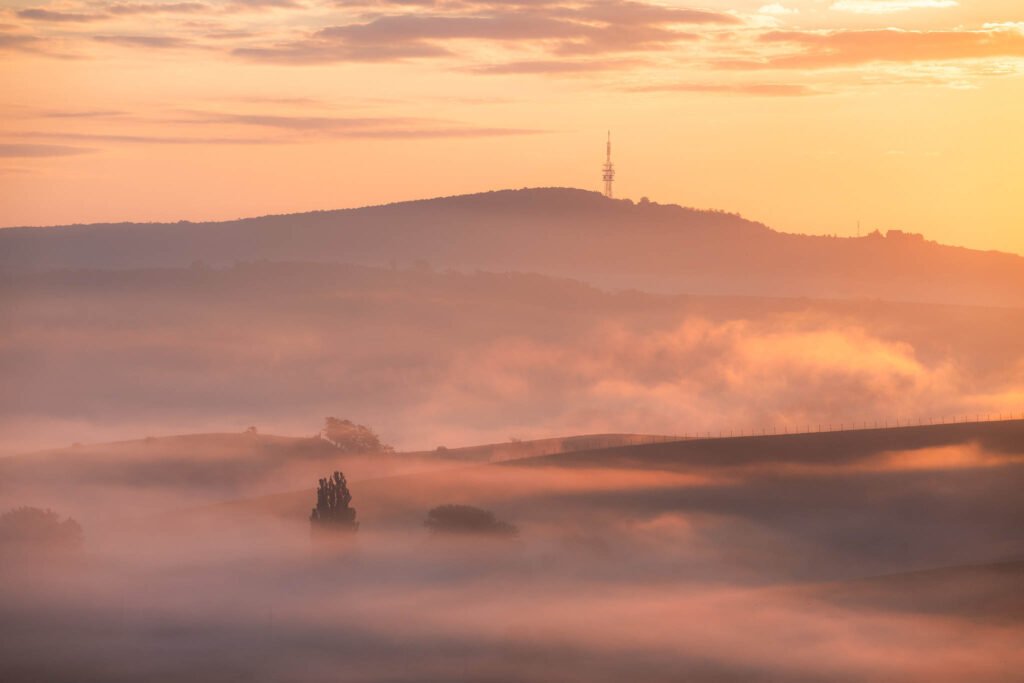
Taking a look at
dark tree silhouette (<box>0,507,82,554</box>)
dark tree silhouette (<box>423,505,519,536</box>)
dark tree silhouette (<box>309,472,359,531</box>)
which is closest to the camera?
dark tree silhouette (<box>0,507,82,554</box>)

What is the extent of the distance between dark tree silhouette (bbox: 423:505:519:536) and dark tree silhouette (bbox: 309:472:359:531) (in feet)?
29.9

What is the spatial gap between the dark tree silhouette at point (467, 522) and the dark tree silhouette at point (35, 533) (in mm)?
39018

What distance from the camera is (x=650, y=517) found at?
602ft

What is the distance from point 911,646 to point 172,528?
87773 millimetres

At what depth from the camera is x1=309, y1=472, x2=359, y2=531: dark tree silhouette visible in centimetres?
17362

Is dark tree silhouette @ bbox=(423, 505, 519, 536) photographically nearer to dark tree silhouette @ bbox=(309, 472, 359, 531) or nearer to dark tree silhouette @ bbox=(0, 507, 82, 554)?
dark tree silhouette @ bbox=(309, 472, 359, 531)

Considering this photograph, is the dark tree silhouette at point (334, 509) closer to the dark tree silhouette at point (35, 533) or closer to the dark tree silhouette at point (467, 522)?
the dark tree silhouette at point (467, 522)

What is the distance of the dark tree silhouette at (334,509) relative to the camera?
174m

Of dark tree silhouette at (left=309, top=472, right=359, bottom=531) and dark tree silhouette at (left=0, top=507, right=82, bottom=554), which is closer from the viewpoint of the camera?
dark tree silhouette at (left=0, top=507, right=82, bottom=554)

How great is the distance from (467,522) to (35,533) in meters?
47.9

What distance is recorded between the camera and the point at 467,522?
572ft

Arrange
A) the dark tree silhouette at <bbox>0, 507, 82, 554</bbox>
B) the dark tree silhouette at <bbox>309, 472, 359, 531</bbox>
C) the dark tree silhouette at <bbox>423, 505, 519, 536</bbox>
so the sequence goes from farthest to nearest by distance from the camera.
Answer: the dark tree silhouette at <bbox>309, 472, 359, 531</bbox>
the dark tree silhouette at <bbox>423, 505, 519, 536</bbox>
the dark tree silhouette at <bbox>0, 507, 82, 554</bbox>

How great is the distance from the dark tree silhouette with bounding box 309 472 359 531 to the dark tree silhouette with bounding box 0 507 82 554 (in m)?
26.3

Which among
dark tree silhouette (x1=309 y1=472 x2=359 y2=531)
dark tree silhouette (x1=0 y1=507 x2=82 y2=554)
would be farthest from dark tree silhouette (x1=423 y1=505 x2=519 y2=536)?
dark tree silhouette (x1=0 y1=507 x2=82 y2=554)
